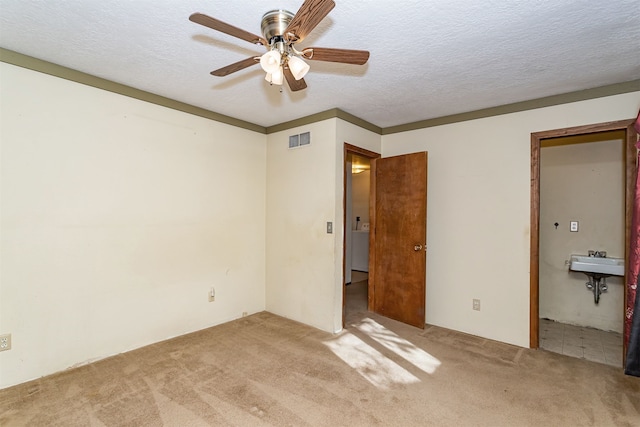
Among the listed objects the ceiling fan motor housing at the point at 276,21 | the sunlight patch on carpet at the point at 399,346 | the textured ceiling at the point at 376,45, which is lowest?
the sunlight patch on carpet at the point at 399,346

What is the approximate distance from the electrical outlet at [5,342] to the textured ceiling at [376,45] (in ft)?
6.76

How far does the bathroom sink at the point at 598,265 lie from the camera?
127 inches

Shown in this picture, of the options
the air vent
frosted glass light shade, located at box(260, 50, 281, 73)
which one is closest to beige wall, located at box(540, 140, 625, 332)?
the air vent

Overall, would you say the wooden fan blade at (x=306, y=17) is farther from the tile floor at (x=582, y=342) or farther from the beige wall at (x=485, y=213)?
the tile floor at (x=582, y=342)

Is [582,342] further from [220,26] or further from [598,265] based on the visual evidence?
[220,26]

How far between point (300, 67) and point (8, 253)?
247cm

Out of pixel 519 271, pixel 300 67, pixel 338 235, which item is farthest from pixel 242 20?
pixel 519 271

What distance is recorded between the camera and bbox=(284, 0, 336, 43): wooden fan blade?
1295 mm

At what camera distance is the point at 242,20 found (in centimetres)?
184

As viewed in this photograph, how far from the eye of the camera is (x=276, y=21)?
168cm

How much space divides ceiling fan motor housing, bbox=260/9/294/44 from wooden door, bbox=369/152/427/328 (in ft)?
7.39

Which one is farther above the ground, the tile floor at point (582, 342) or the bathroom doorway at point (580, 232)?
the bathroom doorway at point (580, 232)

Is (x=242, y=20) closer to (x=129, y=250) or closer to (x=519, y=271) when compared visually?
(x=129, y=250)

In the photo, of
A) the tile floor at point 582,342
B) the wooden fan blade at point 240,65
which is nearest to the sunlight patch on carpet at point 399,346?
the tile floor at point 582,342
